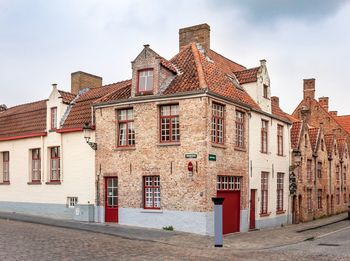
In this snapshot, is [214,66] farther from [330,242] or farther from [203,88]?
[330,242]

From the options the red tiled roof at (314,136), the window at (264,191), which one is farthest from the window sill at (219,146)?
the red tiled roof at (314,136)

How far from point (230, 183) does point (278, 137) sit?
7290mm

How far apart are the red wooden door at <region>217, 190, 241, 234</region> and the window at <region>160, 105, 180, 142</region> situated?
3202 millimetres

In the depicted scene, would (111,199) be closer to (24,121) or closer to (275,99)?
(24,121)

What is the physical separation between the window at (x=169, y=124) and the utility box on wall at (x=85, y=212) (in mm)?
5220

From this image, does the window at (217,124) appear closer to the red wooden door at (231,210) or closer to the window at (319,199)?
the red wooden door at (231,210)

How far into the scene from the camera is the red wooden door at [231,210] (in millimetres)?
20891

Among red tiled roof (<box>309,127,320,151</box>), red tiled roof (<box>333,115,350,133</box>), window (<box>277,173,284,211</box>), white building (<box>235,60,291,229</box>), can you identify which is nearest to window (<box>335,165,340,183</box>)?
red tiled roof (<box>309,127,320,151</box>)

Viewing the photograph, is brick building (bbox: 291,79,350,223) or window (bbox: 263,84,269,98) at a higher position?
window (bbox: 263,84,269,98)

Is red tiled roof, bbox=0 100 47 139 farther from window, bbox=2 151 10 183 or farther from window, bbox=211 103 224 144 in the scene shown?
window, bbox=211 103 224 144

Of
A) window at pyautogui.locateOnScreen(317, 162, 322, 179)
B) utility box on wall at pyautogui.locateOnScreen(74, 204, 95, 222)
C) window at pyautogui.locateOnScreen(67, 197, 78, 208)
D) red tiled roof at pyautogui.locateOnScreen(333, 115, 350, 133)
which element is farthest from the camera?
red tiled roof at pyautogui.locateOnScreen(333, 115, 350, 133)

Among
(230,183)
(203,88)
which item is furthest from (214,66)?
(230,183)

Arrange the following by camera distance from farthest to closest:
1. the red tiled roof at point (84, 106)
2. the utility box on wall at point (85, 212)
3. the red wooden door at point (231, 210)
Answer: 1. the red tiled roof at point (84, 106)
2. the utility box on wall at point (85, 212)
3. the red wooden door at point (231, 210)

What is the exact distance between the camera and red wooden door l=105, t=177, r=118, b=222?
72.3 feet
